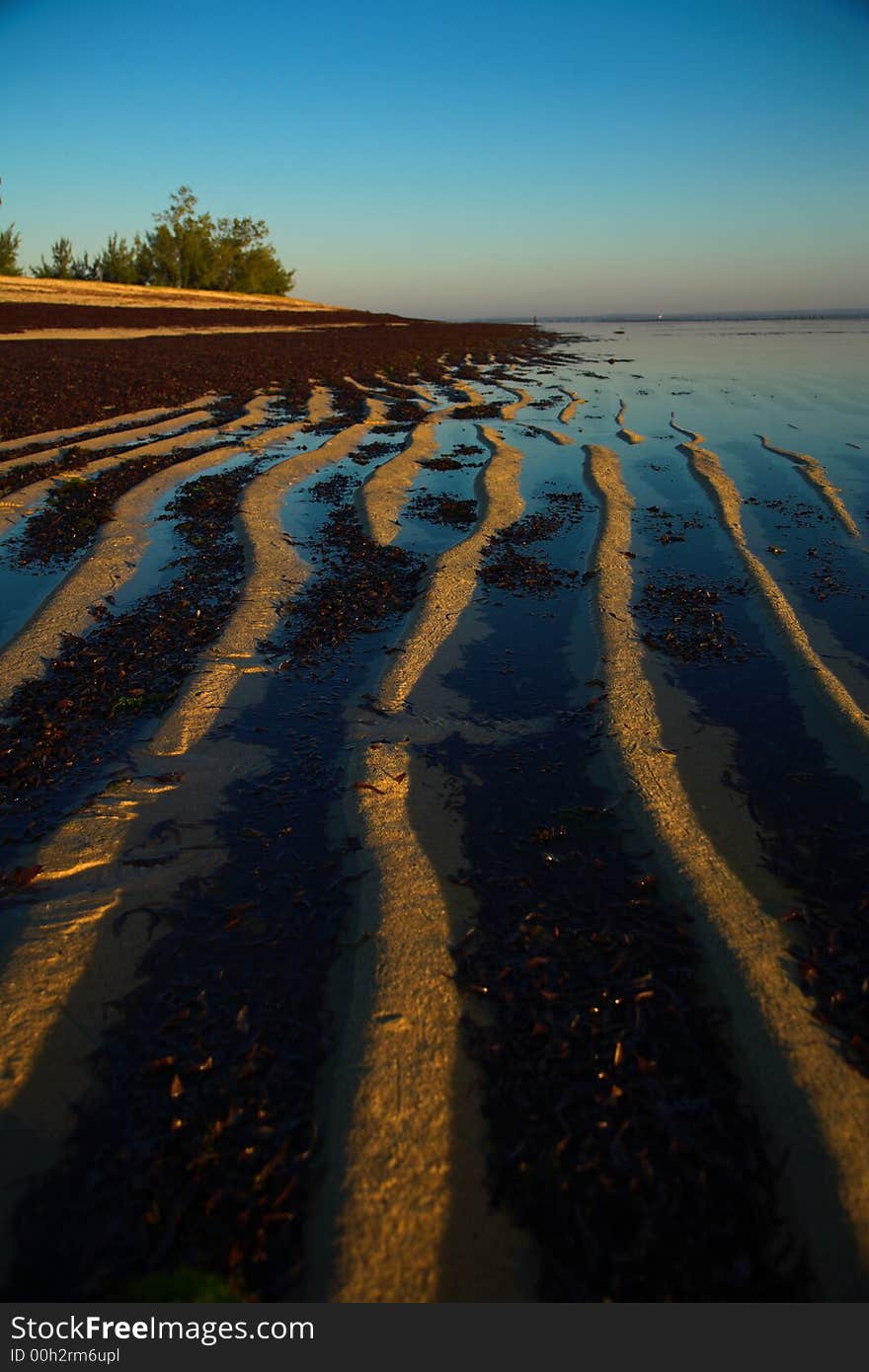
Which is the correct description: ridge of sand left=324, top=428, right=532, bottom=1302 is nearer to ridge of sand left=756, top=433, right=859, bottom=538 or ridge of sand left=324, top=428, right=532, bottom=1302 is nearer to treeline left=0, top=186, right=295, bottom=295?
ridge of sand left=756, top=433, right=859, bottom=538

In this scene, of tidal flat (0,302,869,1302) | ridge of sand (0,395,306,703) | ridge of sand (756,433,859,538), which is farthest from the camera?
ridge of sand (756,433,859,538)

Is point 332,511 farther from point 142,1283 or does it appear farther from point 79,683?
point 142,1283

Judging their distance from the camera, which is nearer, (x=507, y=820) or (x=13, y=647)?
(x=507, y=820)

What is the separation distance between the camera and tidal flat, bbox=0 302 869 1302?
225 centimetres

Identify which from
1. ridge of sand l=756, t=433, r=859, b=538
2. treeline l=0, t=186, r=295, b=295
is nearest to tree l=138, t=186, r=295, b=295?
treeline l=0, t=186, r=295, b=295

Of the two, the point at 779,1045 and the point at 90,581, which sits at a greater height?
the point at 90,581

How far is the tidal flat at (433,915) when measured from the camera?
225 centimetres

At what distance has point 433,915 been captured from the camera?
341cm

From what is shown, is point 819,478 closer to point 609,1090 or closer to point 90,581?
point 90,581

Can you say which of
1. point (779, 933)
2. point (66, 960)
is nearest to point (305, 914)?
point (66, 960)

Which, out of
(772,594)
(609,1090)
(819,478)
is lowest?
(609,1090)

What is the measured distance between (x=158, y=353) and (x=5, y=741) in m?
26.6

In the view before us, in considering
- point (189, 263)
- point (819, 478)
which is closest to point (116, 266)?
point (189, 263)

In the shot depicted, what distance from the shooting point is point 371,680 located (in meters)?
5.73
